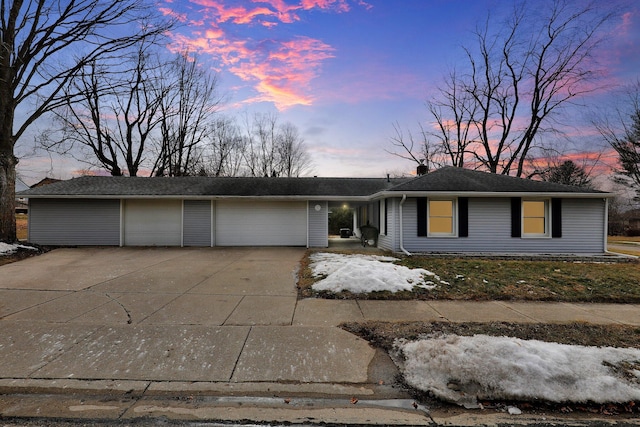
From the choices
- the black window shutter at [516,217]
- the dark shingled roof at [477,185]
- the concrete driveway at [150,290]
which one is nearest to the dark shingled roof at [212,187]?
the dark shingled roof at [477,185]

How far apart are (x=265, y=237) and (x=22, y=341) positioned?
10.3 meters

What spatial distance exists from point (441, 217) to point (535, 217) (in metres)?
3.70

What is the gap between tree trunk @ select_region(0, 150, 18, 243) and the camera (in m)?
11.3

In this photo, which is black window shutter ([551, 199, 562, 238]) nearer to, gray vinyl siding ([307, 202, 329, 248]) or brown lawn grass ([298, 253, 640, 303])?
brown lawn grass ([298, 253, 640, 303])

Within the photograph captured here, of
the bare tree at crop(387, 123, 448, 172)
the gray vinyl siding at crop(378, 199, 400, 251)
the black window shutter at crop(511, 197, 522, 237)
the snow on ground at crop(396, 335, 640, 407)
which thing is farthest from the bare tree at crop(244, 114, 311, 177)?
the snow on ground at crop(396, 335, 640, 407)

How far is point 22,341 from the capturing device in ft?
11.7

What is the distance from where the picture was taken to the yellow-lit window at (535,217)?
1129cm

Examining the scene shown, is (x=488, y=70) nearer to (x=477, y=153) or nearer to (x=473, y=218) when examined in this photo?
(x=477, y=153)

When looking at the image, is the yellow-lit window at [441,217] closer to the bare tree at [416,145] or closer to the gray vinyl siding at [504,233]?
the gray vinyl siding at [504,233]

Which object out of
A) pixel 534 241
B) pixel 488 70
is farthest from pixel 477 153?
pixel 534 241

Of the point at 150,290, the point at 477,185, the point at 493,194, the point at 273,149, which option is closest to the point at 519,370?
the point at 150,290

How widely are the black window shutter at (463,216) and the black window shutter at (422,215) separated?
1311 millimetres

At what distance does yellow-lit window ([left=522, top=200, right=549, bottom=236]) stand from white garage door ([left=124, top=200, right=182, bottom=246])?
583 inches

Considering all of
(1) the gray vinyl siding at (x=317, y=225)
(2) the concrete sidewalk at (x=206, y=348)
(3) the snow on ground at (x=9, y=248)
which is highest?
(1) the gray vinyl siding at (x=317, y=225)
